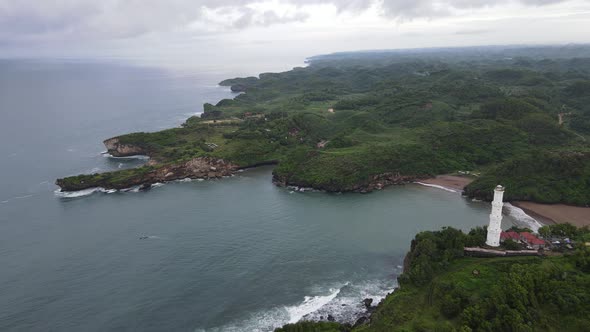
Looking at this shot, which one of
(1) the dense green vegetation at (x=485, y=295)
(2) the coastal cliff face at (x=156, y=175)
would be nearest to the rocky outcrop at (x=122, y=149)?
(2) the coastal cliff face at (x=156, y=175)

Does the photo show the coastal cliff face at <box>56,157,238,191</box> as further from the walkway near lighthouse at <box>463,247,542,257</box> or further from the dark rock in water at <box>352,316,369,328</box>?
the walkway near lighthouse at <box>463,247,542,257</box>

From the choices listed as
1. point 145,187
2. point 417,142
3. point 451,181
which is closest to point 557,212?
point 451,181

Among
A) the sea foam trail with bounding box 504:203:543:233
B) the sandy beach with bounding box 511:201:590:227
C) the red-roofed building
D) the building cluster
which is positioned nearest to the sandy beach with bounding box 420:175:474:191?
the sea foam trail with bounding box 504:203:543:233

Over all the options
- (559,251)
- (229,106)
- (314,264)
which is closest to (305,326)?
(314,264)

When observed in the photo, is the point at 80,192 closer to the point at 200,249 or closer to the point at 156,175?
the point at 156,175

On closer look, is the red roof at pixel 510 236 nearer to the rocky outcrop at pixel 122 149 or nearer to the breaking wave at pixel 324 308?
the breaking wave at pixel 324 308

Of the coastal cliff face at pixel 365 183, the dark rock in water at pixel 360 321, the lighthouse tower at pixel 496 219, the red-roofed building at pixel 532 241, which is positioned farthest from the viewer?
the coastal cliff face at pixel 365 183
